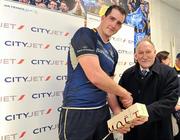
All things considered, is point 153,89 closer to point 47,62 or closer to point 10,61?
point 47,62

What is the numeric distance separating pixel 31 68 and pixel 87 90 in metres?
0.58

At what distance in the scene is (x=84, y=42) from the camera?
1625mm

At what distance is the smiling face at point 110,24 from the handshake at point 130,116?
0.55 metres

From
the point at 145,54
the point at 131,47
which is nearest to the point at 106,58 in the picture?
the point at 145,54

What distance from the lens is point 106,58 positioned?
1.76 meters

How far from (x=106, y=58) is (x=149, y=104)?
488 millimetres

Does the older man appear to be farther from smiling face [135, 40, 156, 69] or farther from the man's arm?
the man's arm

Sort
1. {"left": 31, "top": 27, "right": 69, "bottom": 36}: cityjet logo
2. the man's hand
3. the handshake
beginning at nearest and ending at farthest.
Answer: the handshake
the man's hand
{"left": 31, "top": 27, "right": 69, "bottom": 36}: cityjet logo

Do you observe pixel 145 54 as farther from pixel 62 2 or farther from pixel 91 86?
pixel 62 2

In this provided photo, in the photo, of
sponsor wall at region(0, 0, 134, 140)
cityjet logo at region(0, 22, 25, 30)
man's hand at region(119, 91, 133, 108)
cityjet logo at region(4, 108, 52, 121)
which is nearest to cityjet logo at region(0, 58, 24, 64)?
sponsor wall at region(0, 0, 134, 140)

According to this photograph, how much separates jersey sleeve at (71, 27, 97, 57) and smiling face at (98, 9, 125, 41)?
0.33ft

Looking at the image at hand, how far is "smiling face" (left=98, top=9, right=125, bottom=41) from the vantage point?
1.79 m

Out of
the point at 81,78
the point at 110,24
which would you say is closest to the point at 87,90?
the point at 81,78

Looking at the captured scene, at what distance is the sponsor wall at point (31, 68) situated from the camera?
6.16 ft
